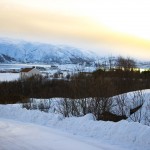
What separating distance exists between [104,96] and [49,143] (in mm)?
8654

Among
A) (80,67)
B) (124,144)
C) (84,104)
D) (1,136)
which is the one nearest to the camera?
(124,144)

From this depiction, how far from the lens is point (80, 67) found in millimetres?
25281

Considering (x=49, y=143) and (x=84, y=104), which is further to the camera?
(x=84, y=104)

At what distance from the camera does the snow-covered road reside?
430 inches

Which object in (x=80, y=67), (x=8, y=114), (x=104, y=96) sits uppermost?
(x=80, y=67)

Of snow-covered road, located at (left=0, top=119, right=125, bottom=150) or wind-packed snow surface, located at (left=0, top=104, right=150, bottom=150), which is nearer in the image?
snow-covered road, located at (left=0, top=119, right=125, bottom=150)

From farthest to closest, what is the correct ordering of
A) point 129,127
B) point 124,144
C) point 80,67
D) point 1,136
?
point 80,67 < point 1,136 < point 129,127 < point 124,144

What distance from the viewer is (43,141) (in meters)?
12.1

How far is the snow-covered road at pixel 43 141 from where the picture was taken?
1091 cm

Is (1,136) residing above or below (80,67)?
below

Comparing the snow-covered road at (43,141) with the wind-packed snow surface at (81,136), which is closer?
the snow-covered road at (43,141)

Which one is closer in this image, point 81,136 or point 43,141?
point 43,141

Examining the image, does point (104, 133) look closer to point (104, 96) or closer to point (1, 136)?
point (1, 136)

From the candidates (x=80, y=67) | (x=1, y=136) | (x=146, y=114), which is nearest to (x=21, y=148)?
(x=1, y=136)
